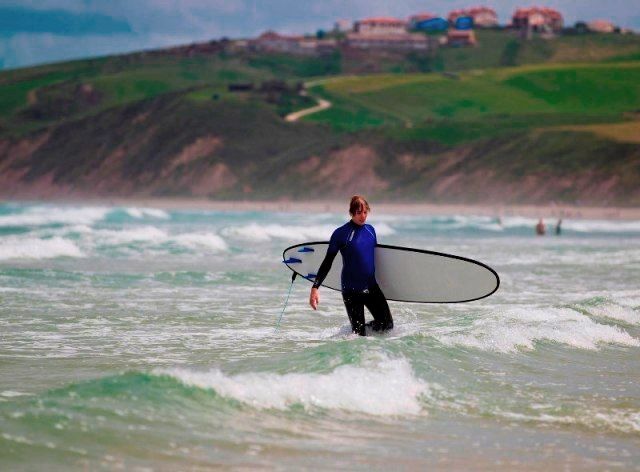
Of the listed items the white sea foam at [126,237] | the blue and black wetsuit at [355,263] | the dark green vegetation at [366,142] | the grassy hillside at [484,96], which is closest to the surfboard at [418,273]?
the blue and black wetsuit at [355,263]

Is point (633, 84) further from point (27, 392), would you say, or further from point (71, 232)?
point (27, 392)

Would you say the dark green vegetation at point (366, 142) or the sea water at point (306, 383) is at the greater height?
the sea water at point (306, 383)

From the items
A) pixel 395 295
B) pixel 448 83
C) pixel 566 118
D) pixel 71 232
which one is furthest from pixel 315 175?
pixel 395 295

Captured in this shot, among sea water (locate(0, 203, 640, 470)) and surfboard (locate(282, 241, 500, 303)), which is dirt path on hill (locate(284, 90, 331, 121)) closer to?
sea water (locate(0, 203, 640, 470))

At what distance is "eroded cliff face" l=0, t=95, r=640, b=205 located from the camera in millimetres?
134625

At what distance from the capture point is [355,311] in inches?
550

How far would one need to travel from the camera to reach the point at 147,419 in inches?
405

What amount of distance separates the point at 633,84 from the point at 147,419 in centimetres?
18446

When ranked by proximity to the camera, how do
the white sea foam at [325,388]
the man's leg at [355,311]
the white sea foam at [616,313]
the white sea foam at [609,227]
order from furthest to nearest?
the white sea foam at [609,227] → the white sea foam at [616,313] → the man's leg at [355,311] → the white sea foam at [325,388]

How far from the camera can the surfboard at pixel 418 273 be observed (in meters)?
14.7

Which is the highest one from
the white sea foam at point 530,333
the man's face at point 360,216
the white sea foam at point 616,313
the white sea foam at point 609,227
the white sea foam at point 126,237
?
the man's face at point 360,216

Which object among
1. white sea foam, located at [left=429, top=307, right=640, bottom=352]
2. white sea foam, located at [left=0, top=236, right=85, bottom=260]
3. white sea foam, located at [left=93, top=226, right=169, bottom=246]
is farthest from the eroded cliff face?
white sea foam, located at [left=429, top=307, right=640, bottom=352]

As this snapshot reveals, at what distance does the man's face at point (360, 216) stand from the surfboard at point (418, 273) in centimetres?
121

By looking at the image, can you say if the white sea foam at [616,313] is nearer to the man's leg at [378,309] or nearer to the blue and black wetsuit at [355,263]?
the man's leg at [378,309]
